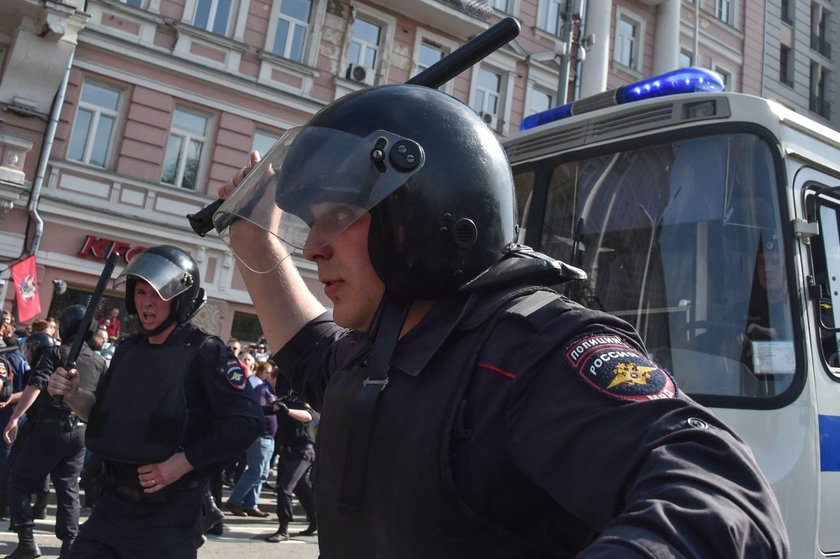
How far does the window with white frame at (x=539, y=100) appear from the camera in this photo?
57.7 ft

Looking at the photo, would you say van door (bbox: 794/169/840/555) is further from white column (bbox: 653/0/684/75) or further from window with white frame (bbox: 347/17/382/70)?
white column (bbox: 653/0/684/75)

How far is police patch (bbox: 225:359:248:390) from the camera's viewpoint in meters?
3.24

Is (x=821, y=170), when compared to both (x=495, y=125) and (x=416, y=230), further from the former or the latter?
(x=495, y=125)

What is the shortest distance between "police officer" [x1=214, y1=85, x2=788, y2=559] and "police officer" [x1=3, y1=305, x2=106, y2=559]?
438 cm

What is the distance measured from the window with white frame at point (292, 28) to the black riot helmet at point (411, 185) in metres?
14.1

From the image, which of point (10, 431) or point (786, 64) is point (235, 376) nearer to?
point (10, 431)

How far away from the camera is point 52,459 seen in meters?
5.33

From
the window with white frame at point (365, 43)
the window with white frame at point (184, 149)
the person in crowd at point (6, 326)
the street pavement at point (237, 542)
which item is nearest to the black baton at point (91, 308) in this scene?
the street pavement at point (237, 542)

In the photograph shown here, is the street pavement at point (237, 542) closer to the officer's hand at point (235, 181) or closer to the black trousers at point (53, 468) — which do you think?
the black trousers at point (53, 468)

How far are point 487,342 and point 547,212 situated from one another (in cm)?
308

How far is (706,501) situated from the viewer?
767 mm

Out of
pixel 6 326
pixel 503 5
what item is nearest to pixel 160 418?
pixel 6 326

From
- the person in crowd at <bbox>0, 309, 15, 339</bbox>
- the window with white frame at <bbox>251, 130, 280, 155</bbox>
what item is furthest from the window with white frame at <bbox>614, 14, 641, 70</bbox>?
the person in crowd at <bbox>0, 309, 15, 339</bbox>

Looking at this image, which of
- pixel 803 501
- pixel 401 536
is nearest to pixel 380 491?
pixel 401 536
